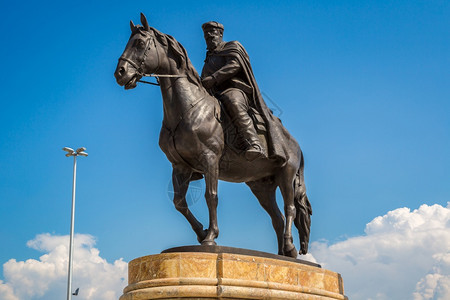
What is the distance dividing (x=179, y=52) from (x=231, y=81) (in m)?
1.21

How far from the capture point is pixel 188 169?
10.6 m

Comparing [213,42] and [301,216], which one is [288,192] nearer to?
[301,216]

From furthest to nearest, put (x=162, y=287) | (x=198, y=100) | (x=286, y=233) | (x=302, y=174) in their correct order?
(x=302, y=174) → (x=286, y=233) → (x=198, y=100) → (x=162, y=287)

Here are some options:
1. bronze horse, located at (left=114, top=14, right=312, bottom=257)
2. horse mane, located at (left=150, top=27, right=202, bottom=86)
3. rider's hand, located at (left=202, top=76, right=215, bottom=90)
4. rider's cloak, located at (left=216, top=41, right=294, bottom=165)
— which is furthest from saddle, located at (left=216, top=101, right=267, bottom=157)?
horse mane, located at (left=150, top=27, right=202, bottom=86)

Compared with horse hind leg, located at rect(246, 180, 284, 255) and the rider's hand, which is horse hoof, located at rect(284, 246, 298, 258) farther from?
the rider's hand

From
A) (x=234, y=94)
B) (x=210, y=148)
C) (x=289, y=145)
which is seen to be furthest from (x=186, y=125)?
(x=289, y=145)

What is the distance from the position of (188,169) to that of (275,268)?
86.6 inches

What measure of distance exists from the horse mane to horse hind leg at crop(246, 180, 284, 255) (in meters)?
2.43

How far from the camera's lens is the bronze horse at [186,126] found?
10164 mm

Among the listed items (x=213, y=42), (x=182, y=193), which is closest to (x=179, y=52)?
(x=213, y=42)

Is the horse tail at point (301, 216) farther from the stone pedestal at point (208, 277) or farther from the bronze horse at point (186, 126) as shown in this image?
the stone pedestal at point (208, 277)

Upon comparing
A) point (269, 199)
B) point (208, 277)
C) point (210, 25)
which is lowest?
point (208, 277)

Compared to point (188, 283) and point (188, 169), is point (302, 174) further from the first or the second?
point (188, 283)

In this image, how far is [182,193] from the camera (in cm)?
1055
